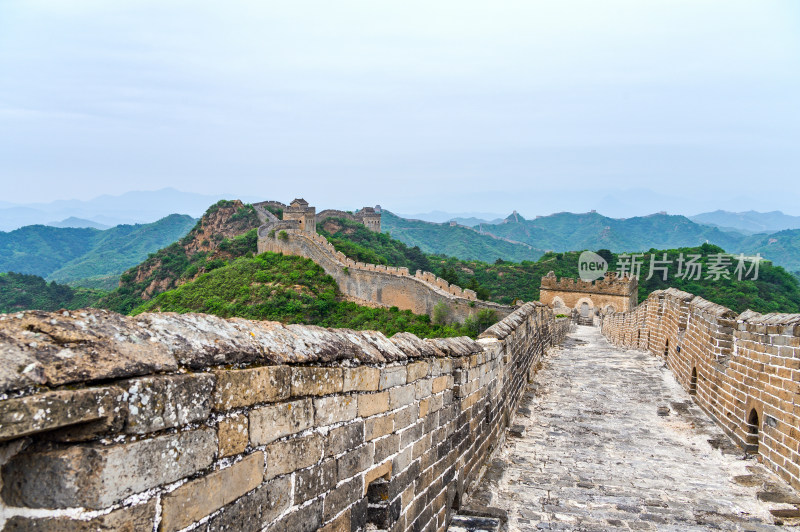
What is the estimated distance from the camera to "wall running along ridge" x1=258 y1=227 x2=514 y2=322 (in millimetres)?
33391

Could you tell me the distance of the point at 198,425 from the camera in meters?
2.05

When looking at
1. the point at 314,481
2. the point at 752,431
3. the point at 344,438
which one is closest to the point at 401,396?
the point at 344,438

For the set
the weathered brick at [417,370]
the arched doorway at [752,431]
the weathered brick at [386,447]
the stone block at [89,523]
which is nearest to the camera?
the stone block at [89,523]

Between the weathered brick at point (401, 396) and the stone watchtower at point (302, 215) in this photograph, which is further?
the stone watchtower at point (302, 215)

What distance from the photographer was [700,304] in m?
9.78

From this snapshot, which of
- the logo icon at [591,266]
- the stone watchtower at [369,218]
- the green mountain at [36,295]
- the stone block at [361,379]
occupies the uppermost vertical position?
the stone watchtower at [369,218]

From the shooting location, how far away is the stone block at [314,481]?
2639 mm

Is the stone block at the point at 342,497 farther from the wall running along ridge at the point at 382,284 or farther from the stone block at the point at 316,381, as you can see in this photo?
the wall running along ridge at the point at 382,284

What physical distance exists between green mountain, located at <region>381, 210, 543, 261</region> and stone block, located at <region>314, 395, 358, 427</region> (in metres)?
146

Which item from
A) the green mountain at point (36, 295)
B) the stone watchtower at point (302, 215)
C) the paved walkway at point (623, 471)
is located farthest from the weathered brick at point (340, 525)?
the green mountain at point (36, 295)

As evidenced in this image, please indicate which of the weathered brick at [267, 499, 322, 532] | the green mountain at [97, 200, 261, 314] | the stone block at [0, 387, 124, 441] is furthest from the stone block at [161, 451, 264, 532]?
the green mountain at [97, 200, 261, 314]

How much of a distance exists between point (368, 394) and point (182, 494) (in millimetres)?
1490

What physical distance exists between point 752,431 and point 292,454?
6098 millimetres

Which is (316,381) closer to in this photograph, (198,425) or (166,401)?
(198,425)
